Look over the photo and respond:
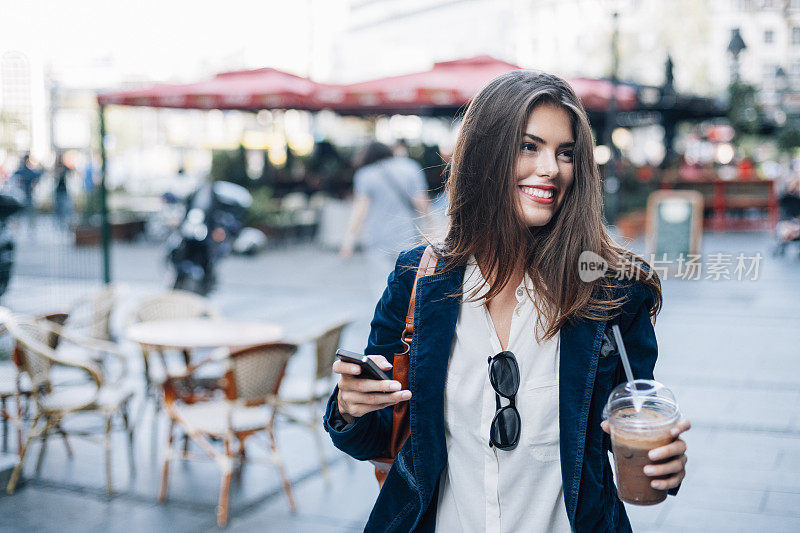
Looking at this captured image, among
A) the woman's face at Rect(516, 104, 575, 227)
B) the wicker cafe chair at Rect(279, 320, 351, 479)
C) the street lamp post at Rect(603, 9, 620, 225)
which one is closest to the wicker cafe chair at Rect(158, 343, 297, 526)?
the wicker cafe chair at Rect(279, 320, 351, 479)

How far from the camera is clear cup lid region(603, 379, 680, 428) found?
1.47 meters

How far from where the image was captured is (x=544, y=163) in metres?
1.64

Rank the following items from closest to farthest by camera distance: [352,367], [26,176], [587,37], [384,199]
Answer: [352,367]
[384,199]
[26,176]
[587,37]

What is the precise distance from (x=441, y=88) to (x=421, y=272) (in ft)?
35.7

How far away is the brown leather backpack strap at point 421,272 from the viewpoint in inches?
68.2

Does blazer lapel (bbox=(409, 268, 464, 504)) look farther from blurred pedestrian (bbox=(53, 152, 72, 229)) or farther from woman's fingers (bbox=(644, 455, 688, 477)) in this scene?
blurred pedestrian (bbox=(53, 152, 72, 229))

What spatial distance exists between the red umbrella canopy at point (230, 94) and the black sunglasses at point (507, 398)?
1271 cm

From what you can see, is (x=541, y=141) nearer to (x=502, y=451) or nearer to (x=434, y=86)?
(x=502, y=451)

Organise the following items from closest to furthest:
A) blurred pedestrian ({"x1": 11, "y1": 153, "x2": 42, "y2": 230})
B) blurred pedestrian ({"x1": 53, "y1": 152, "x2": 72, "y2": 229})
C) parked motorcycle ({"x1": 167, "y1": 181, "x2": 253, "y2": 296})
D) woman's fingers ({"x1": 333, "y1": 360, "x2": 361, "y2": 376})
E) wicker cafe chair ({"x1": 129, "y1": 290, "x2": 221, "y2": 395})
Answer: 1. woman's fingers ({"x1": 333, "y1": 360, "x2": 361, "y2": 376})
2. wicker cafe chair ({"x1": 129, "y1": 290, "x2": 221, "y2": 395})
3. parked motorcycle ({"x1": 167, "y1": 181, "x2": 253, "y2": 296})
4. blurred pedestrian ({"x1": 53, "y1": 152, "x2": 72, "y2": 229})
5. blurred pedestrian ({"x1": 11, "y1": 153, "x2": 42, "y2": 230})

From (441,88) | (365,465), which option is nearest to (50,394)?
(365,465)

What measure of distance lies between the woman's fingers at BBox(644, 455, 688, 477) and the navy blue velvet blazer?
18 cm

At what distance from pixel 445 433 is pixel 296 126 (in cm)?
3154

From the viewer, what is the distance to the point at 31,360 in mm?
4590

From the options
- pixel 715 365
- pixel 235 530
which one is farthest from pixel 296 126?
pixel 235 530
